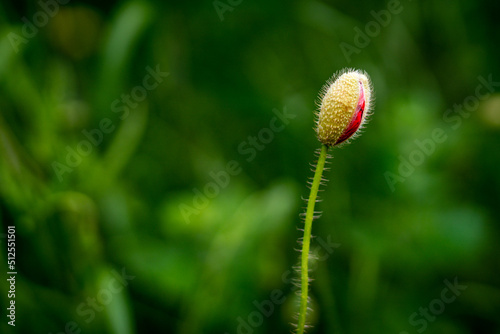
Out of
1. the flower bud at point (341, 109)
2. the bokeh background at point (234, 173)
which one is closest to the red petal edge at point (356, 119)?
the flower bud at point (341, 109)

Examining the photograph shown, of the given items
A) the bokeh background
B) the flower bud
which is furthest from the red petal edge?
the bokeh background

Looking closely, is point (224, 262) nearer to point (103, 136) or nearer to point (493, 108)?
point (103, 136)

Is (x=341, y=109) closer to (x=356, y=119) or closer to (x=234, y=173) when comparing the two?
(x=356, y=119)

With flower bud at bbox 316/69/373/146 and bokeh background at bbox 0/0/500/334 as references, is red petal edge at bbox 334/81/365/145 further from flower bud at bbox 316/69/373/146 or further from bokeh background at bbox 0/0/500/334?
bokeh background at bbox 0/0/500/334

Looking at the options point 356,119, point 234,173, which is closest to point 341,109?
point 356,119

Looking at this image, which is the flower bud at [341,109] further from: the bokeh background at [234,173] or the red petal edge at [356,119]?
the bokeh background at [234,173]

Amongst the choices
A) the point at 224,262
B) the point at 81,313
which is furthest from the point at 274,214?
the point at 81,313
